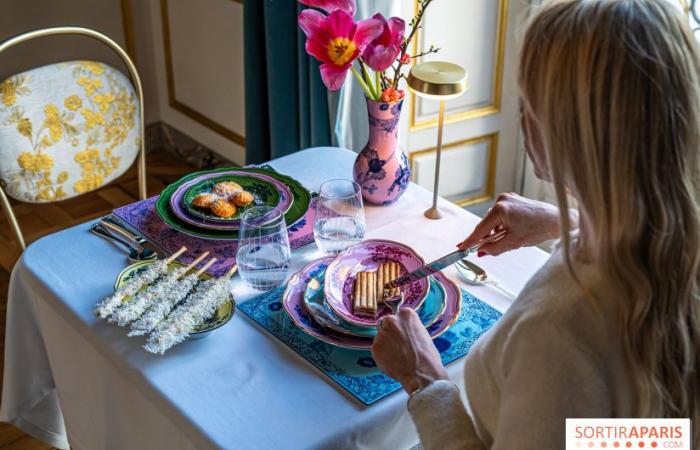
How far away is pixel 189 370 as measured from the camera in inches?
46.2

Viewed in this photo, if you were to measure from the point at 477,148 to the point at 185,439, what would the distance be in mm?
1927

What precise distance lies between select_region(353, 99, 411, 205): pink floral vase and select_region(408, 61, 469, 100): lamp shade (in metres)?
0.06

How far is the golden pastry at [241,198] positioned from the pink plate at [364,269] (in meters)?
0.27

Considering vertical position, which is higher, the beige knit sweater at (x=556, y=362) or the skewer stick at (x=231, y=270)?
the beige knit sweater at (x=556, y=362)

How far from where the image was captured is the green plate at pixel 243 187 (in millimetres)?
1517

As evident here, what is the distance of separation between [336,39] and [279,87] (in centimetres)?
129

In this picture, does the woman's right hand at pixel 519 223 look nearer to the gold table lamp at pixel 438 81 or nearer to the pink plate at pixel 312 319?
the pink plate at pixel 312 319

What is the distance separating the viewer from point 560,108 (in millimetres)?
840

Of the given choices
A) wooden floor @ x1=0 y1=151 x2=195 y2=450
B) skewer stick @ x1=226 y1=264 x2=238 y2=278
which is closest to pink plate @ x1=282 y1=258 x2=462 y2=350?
skewer stick @ x1=226 y1=264 x2=238 y2=278

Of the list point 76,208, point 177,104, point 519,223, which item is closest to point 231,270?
point 519,223

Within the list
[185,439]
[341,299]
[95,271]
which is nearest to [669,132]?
[341,299]

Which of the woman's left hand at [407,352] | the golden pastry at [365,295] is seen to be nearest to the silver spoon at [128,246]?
the golden pastry at [365,295]

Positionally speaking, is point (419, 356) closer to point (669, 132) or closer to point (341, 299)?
point (341, 299)

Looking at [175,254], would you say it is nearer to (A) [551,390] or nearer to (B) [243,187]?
(B) [243,187]
